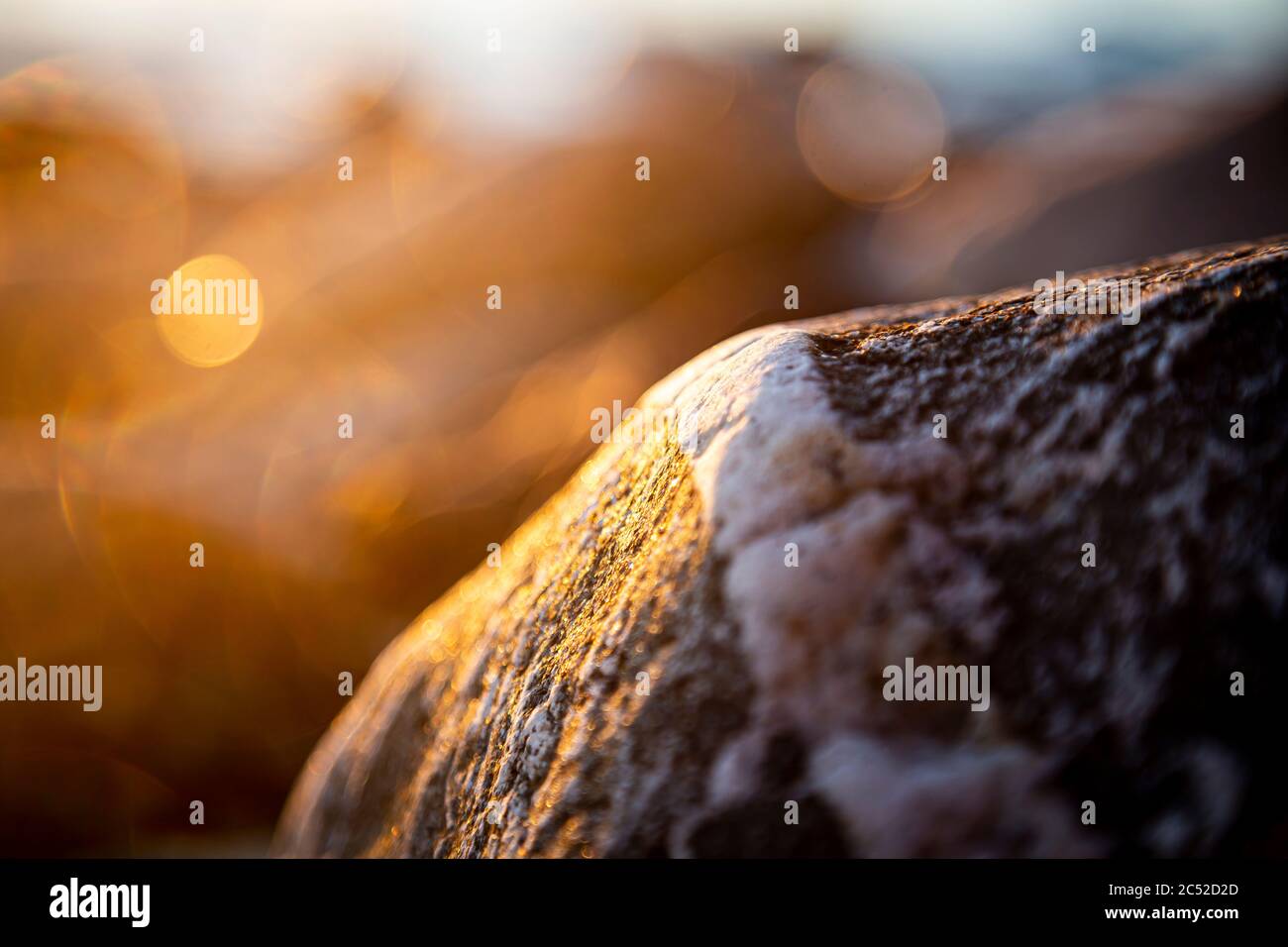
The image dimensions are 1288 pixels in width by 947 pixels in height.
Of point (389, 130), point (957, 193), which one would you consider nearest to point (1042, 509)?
point (957, 193)

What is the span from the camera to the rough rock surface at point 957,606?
0.84m

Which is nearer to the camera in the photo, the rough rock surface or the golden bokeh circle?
the rough rock surface

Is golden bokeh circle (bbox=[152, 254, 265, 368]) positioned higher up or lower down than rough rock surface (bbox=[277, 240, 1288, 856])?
higher up

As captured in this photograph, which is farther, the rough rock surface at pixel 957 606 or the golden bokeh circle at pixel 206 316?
the golden bokeh circle at pixel 206 316

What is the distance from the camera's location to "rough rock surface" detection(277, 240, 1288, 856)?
84 centimetres

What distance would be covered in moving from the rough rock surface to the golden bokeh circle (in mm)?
6166

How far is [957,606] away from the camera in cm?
93

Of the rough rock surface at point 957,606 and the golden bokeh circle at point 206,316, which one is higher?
the golden bokeh circle at point 206,316

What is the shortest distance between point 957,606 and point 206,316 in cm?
732

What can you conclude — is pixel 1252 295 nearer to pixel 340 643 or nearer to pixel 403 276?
pixel 340 643

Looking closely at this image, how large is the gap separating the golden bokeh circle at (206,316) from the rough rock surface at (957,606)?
6.17 metres

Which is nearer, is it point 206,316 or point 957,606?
point 957,606
